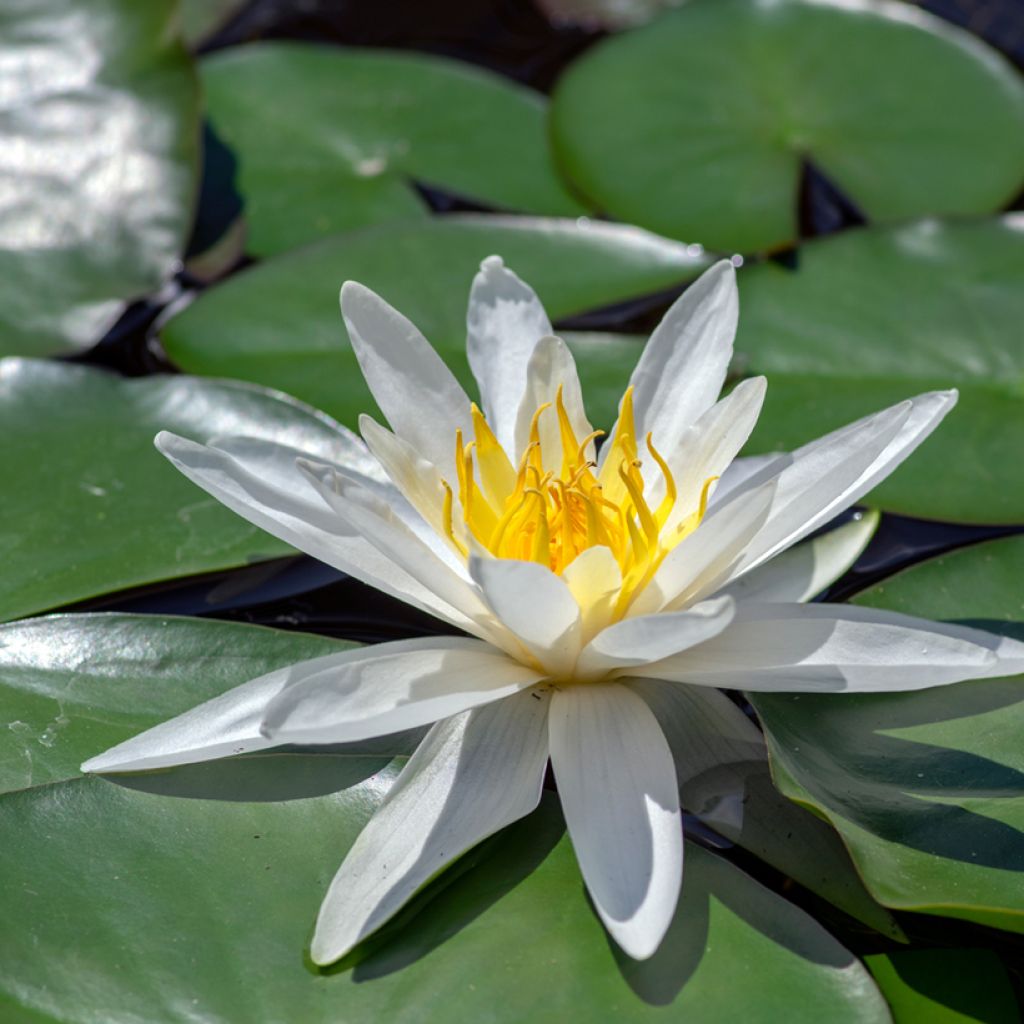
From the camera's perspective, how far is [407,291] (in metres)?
2.74

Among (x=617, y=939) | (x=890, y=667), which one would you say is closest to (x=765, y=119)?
(x=890, y=667)

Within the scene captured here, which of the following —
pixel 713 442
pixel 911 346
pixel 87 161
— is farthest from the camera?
pixel 87 161

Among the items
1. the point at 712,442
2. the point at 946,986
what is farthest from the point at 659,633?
the point at 946,986

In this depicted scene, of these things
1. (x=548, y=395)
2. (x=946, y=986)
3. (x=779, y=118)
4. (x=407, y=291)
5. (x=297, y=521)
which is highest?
(x=548, y=395)

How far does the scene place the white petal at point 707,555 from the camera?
1544 mm

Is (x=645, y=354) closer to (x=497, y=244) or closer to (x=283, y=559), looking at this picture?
(x=283, y=559)

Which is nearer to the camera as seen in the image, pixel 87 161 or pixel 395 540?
pixel 395 540

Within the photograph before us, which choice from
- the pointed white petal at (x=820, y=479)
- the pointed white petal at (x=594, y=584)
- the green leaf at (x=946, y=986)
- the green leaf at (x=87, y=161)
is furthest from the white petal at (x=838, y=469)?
the green leaf at (x=87, y=161)

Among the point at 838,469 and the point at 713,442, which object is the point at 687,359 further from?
the point at 838,469

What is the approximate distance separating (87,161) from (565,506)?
1.88m

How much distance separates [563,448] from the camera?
179 cm

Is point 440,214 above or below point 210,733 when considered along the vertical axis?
below

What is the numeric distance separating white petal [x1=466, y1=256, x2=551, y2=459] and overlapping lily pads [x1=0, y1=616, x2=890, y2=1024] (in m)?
0.69

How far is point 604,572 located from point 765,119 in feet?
7.12
